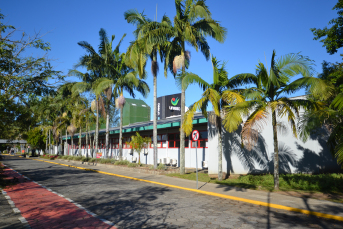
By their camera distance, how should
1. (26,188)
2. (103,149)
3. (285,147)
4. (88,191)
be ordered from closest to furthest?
(88,191)
(26,188)
(285,147)
(103,149)

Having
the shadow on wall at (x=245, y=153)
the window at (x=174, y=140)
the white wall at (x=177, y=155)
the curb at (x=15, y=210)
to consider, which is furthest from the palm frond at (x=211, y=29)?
the curb at (x=15, y=210)

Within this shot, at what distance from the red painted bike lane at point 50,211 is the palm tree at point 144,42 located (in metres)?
10.5

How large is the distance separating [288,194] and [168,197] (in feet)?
16.0

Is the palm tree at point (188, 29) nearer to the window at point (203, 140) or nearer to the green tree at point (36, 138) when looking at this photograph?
the window at point (203, 140)

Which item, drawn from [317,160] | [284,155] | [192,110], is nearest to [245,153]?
[284,155]

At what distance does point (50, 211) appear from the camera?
7.58 meters

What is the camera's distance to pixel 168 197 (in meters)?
10.0

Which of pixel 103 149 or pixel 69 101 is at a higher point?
pixel 69 101

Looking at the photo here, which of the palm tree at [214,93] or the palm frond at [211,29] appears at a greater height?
the palm frond at [211,29]

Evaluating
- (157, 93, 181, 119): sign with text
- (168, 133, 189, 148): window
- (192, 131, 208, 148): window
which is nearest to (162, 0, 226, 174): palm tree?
(192, 131, 208, 148): window

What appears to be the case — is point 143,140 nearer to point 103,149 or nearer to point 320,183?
point 320,183

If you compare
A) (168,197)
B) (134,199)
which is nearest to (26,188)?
(134,199)

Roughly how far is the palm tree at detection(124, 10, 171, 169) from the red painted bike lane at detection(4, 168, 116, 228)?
34.4 ft

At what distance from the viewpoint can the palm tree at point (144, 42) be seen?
17.1 m
